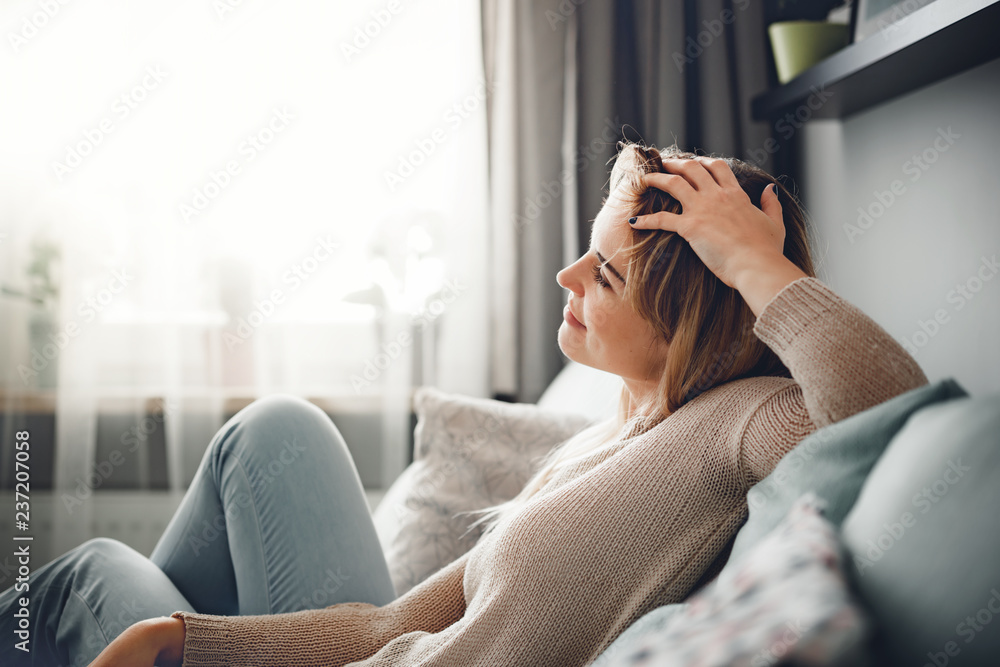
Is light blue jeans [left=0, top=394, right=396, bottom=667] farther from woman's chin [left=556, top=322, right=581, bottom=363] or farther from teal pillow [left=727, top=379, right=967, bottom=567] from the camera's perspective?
teal pillow [left=727, top=379, right=967, bottom=567]

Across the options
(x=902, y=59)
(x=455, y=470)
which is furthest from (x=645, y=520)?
(x=902, y=59)

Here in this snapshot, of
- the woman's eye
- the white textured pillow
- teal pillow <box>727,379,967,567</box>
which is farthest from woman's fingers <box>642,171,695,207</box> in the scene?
the white textured pillow

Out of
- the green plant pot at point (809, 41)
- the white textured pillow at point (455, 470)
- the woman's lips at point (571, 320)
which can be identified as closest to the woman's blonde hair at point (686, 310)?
the woman's lips at point (571, 320)

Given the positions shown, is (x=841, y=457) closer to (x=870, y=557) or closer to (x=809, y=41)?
(x=870, y=557)

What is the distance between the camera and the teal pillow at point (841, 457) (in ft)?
1.68

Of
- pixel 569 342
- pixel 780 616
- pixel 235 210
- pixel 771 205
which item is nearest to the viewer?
pixel 780 616

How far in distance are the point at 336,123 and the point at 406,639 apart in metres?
1.62

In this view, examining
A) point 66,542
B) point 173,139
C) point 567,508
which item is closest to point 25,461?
point 66,542

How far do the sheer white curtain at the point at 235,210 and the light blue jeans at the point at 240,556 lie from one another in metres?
1.02

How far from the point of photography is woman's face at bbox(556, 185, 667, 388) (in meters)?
0.84

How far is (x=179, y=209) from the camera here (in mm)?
2002

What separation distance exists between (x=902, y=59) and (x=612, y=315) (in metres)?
0.74

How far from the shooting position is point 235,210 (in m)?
2.02

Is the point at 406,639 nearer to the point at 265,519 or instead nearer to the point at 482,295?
the point at 265,519
